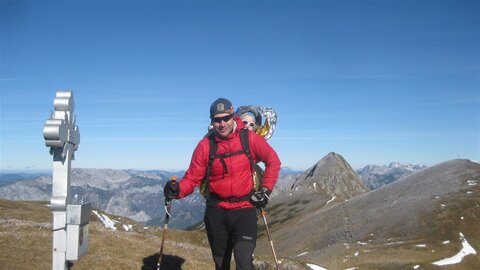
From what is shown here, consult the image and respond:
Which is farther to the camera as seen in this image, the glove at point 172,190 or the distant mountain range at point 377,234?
the distant mountain range at point 377,234

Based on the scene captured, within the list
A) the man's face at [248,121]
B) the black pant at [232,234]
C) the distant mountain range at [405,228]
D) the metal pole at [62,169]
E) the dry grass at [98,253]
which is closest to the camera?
the metal pole at [62,169]

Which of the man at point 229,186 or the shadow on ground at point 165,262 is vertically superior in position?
the man at point 229,186

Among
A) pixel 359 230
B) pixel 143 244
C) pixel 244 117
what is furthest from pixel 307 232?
pixel 244 117

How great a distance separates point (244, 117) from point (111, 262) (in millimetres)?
9632

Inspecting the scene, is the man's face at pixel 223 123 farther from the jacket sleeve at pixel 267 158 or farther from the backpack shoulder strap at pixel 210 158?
the jacket sleeve at pixel 267 158

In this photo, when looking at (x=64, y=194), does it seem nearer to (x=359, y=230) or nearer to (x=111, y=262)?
(x=111, y=262)

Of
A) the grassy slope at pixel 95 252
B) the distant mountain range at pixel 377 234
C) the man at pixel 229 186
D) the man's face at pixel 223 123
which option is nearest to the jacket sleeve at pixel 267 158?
the man at pixel 229 186

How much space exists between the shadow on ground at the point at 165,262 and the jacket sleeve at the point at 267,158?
9.93 meters

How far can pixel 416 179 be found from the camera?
137 meters

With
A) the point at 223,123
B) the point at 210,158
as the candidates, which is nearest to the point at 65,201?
the point at 210,158

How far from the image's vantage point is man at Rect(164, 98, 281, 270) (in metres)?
11.1

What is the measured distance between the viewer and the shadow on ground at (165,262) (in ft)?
64.0

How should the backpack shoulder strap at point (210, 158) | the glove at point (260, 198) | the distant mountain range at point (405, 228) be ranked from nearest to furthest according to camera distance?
1. the glove at point (260, 198)
2. the backpack shoulder strap at point (210, 158)
3. the distant mountain range at point (405, 228)

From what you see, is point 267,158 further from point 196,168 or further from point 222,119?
point 196,168
